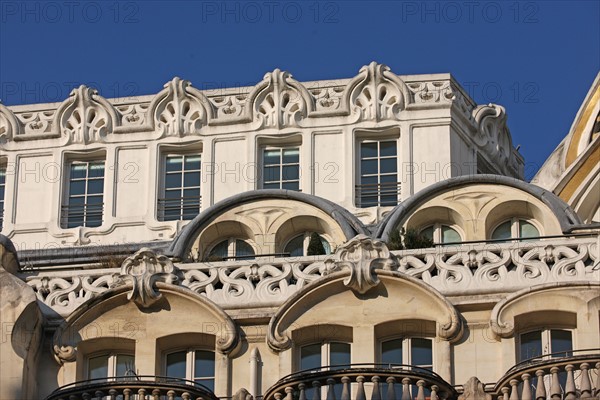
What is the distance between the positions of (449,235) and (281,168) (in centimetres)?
743

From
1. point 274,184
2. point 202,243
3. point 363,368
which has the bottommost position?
point 363,368

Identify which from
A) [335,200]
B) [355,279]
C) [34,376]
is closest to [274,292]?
[355,279]

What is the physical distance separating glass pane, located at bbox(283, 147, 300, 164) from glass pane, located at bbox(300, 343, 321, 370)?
11.5 m

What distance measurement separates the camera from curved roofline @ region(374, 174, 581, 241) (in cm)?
4953

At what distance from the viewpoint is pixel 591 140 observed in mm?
57281

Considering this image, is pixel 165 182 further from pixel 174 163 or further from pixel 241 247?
pixel 241 247

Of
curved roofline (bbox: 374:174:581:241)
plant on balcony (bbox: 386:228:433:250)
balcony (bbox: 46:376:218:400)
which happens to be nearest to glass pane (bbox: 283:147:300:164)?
curved roofline (bbox: 374:174:581:241)

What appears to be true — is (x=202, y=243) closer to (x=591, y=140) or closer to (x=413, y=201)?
(x=413, y=201)

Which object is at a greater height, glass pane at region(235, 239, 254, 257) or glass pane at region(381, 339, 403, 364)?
glass pane at region(235, 239, 254, 257)

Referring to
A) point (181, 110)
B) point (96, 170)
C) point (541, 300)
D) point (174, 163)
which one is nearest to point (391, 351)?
point (541, 300)

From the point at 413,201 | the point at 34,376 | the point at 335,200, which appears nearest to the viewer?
the point at 34,376

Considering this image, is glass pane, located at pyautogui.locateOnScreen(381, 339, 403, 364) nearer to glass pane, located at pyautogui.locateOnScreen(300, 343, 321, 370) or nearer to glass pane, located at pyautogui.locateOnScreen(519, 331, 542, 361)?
glass pane, located at pyautogui.locateOnScreen(300, 343, 321, 370)

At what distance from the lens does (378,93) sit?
57.7 meters

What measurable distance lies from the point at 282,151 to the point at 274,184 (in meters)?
0.95
